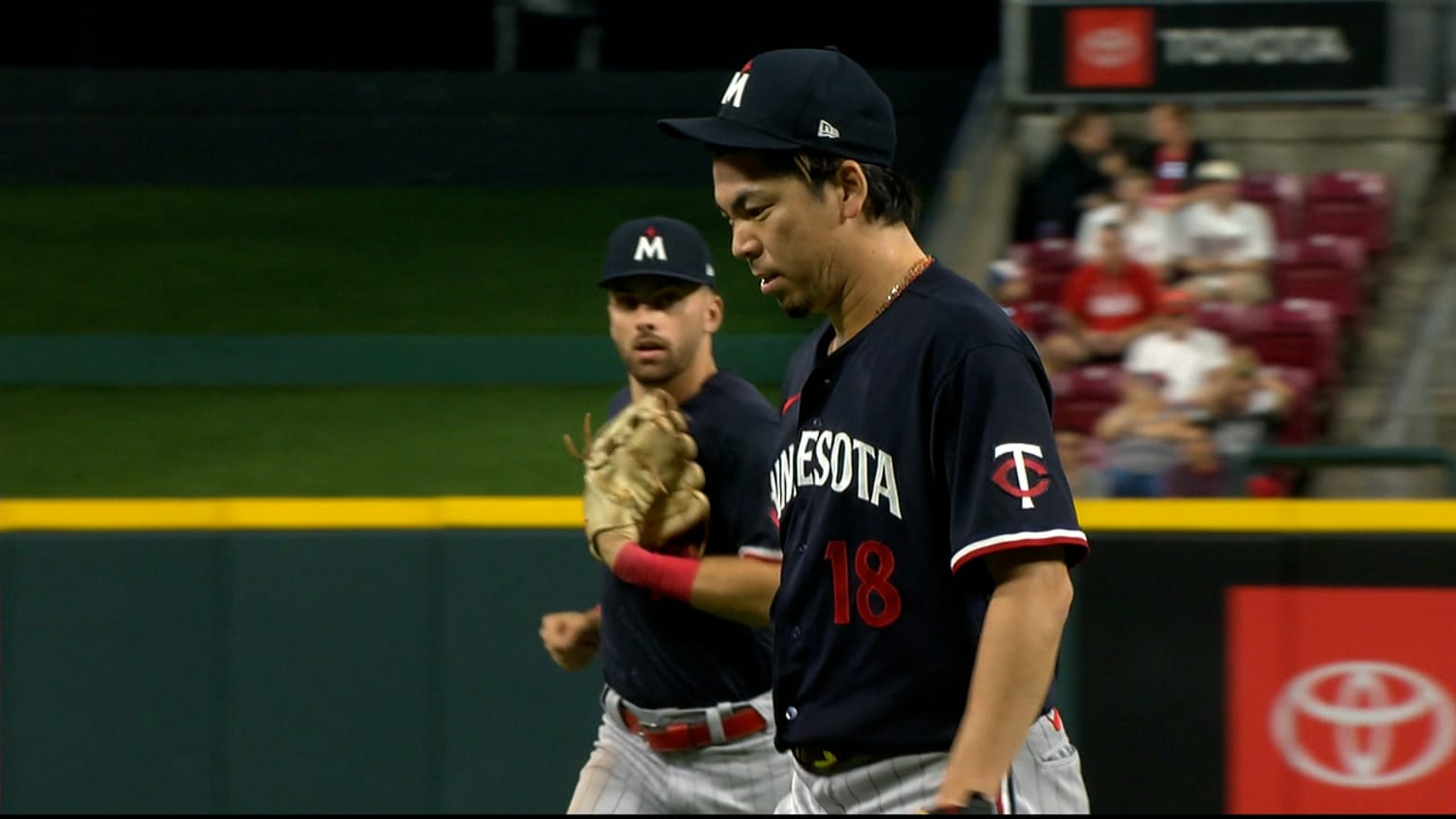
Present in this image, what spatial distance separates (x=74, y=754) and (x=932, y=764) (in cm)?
377

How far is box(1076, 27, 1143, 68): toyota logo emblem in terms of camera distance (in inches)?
376

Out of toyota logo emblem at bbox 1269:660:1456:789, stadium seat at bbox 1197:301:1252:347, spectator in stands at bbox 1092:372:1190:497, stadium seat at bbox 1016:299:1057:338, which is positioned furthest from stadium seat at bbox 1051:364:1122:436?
toyota logo emblem at bbox 1269:660:1456:789

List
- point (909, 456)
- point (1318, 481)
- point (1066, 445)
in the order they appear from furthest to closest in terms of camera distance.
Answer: point (1318, 481)
point (1066, 445)
point (909, 456)

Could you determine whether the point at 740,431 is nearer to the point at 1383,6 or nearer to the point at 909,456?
the point at 909,456

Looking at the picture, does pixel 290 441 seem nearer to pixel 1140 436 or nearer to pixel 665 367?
pixel 1140 436

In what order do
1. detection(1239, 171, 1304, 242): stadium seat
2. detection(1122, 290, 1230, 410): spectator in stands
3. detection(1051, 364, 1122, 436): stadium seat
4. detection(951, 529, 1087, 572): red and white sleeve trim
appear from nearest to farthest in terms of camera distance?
1. detection(951, 529, 1087, 572): red and white sleeve trim
2. detection(1122, 290, 1230, 410): spectator in stands
3. detection(1051, 364, 1122, 436): stadium seat
4. detection(1239, 171, 1304, 242): stadium seat

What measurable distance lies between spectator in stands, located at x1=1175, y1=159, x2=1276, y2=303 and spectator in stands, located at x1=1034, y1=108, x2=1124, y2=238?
52 cm

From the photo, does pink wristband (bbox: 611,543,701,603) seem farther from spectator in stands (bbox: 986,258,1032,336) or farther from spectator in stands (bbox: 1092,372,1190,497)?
spectator in stands (bbox: 986,258,1032,336)

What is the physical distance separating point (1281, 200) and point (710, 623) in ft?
18.4

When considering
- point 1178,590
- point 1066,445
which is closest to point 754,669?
point 1178,590

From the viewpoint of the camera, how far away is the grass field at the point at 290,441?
8391 millimetres

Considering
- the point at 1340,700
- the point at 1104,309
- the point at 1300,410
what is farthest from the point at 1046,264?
the point at 1340,700

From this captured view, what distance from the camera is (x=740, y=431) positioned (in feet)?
13.5

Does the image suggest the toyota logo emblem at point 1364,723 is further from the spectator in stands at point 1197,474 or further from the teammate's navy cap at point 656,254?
the teammate's navy cap at point 656,254
